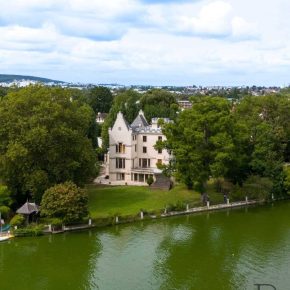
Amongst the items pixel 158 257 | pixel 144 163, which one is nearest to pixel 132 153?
pixel 144 163

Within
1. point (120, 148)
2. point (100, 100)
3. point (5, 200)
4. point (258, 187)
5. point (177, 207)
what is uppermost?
point (100, 100)

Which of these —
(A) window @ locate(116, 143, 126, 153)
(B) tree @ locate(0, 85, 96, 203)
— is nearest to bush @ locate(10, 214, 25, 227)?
(B) tree @ locate(0, 85, 96, 203)

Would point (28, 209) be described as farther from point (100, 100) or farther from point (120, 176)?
point (100, 100)

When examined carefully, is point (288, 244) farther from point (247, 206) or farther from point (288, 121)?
point (288, 121)

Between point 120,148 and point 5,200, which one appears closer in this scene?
point 5,200

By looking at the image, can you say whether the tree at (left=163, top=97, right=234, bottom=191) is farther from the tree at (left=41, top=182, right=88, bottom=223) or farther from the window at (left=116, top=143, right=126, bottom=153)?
the tree at (left=41, top=182, right=88, bottom=223)

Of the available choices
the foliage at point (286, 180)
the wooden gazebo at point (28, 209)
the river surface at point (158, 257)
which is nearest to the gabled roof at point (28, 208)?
the wooden gazebo at point (28, 209)
